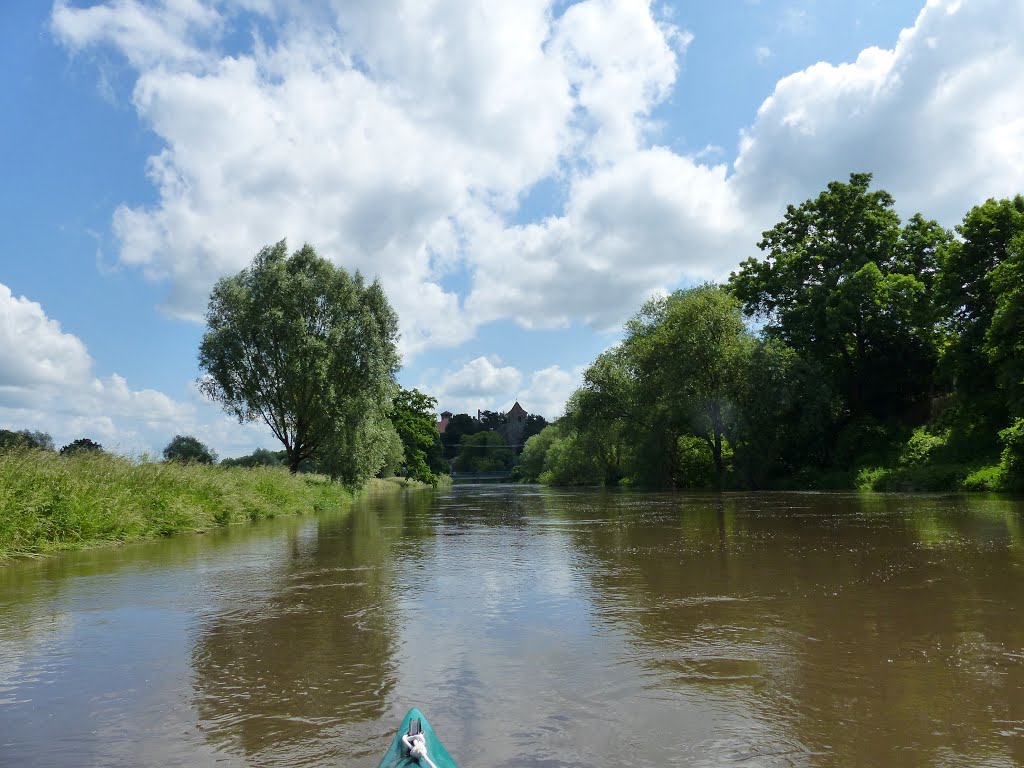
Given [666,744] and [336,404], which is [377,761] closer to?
[666,744]

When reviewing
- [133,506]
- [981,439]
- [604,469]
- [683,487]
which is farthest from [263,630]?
[604,469]

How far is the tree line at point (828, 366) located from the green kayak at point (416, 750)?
28701 millimetres

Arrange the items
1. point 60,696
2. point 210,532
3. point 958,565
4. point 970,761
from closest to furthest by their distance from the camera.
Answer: point 970,761, point 60,696, point 958,565, point 210,532

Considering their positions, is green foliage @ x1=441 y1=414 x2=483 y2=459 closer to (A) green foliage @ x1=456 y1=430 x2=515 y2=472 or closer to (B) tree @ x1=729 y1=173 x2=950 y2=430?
(A) green foliage @ x1=456 y1=430 x2=515 y2=472

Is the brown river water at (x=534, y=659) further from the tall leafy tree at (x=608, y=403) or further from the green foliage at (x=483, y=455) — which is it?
the green foliage at (x=483, y=455)

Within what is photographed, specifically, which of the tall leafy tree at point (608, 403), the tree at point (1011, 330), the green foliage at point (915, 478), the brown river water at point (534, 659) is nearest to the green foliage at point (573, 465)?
the tall leafy tree at point (608, 403)

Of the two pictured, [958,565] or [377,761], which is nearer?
[377,761]

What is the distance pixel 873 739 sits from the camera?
3.19 metres

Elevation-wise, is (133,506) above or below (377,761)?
above

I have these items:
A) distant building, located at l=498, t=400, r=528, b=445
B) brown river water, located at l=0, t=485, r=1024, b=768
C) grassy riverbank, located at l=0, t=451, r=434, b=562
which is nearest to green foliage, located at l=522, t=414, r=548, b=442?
distant building, located at l=498, t=400, r=528, b=445

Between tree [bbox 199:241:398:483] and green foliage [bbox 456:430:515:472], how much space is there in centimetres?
10626

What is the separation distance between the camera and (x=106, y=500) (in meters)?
12.5

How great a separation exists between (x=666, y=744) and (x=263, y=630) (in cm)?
371

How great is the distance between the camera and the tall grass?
34.3 ft
